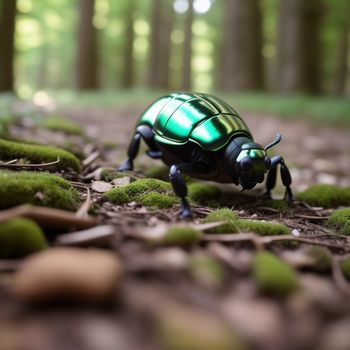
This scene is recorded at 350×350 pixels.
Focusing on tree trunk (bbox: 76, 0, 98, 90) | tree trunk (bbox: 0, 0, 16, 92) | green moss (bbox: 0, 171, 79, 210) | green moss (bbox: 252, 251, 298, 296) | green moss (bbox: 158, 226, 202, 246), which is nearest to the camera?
green moss (bbox: 252, 251, 298, 296)

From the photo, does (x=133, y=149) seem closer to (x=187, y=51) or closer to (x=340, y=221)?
(x=340, y=221)

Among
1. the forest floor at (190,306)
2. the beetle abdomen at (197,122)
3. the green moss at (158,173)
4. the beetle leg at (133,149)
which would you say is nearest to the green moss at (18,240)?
the forest floor at (190,306)

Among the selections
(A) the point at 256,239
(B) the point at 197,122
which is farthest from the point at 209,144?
(A) the point at 256,239

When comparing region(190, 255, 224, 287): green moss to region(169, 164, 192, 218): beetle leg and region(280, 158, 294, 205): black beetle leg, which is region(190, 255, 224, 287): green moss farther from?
region(280, 158, 294, 205): black beetle leg

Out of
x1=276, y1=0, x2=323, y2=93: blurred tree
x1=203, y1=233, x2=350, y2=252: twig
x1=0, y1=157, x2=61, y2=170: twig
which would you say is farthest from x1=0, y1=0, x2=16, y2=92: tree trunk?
x1=203, y1=233, x2=350, y2=252: twig

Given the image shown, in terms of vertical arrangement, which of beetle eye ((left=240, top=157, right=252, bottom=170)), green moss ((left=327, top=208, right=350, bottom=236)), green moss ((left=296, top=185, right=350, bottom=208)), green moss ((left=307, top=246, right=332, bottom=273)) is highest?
beetle eye ((left=240, top=157, right=252, bottom=170))

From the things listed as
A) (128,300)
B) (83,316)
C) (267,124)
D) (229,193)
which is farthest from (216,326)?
(267,124)

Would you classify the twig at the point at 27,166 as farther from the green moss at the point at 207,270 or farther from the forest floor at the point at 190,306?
the green moss at the point at 207,270

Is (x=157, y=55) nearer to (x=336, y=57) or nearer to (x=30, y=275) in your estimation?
(x=336, y=57)
